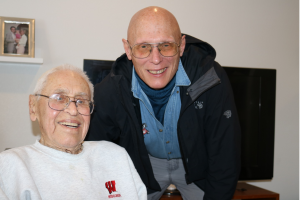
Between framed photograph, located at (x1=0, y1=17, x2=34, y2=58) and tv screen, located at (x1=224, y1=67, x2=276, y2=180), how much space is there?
1.89m

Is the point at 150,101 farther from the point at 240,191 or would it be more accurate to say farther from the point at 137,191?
the point at 240,191

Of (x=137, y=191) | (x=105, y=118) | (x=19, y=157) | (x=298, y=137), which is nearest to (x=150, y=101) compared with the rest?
(x=105, y=118)

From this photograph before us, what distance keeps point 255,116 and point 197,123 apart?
4.79 feet

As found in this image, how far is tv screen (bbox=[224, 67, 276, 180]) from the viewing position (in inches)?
114

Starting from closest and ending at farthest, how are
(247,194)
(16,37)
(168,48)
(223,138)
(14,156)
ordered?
(14,156) → (168,48) → (223,138) → (16,37) → (247,194)

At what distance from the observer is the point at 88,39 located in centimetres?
265

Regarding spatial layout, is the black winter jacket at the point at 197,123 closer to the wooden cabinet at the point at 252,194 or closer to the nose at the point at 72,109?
the nose at the point at 72,109

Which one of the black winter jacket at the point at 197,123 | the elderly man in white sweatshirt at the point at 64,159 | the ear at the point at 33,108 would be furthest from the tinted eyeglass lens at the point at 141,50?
the ear at the point at 33,108

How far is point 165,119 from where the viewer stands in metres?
1.80

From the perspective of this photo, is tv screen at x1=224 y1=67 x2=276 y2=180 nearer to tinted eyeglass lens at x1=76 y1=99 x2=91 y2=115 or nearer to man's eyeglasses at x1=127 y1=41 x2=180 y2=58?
man's eyeglasses at x1=127 y1=41 x2=180 y2=58

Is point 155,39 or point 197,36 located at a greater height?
point 197,36

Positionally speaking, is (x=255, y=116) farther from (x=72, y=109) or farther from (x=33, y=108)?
(x=33, y=108)

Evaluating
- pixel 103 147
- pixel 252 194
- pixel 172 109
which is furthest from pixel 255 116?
pixel 103 147

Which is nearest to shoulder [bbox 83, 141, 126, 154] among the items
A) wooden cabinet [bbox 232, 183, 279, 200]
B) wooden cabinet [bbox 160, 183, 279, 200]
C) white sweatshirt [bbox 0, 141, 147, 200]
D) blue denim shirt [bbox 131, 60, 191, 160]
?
white sweatshirt [bbox 0, 141, 147, 200]
